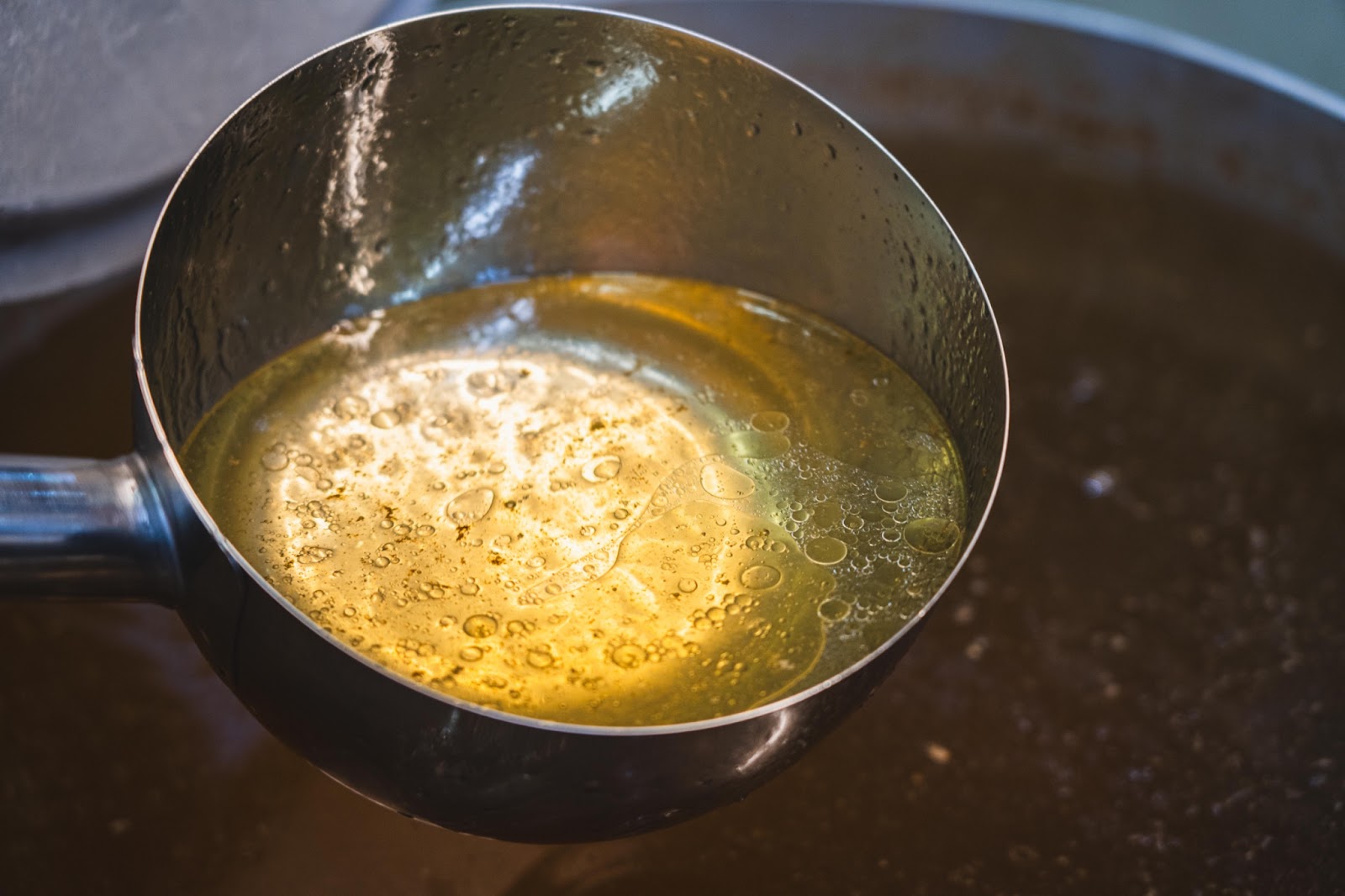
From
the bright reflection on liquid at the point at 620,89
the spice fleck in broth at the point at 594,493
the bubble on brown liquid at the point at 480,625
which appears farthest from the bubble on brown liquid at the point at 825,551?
the bright reflection on liquid at the point at 620,89

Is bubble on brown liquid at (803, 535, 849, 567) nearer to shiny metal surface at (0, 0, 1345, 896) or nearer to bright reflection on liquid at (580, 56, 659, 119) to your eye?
shiny metal surface at (0, 0, 1345, 896)

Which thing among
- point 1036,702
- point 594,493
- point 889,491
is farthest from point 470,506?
point 1036,702

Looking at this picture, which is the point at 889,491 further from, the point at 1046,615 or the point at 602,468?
the point at 1046,615

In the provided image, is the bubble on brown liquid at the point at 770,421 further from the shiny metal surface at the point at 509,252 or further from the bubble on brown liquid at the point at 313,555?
the bubble on brown liquid at the point at 313,555

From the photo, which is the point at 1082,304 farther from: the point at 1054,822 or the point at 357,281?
the point at 357,281

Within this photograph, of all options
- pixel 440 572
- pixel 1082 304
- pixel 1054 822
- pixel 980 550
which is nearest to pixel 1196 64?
pixel 1082 304

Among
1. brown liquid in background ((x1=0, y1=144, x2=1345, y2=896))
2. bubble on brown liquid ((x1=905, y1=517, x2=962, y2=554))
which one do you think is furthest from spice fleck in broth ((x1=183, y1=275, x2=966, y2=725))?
brown liquid in background ((x1=0, y1=144, x2=1345, y2=896))

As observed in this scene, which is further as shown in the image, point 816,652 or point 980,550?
point 980,550
